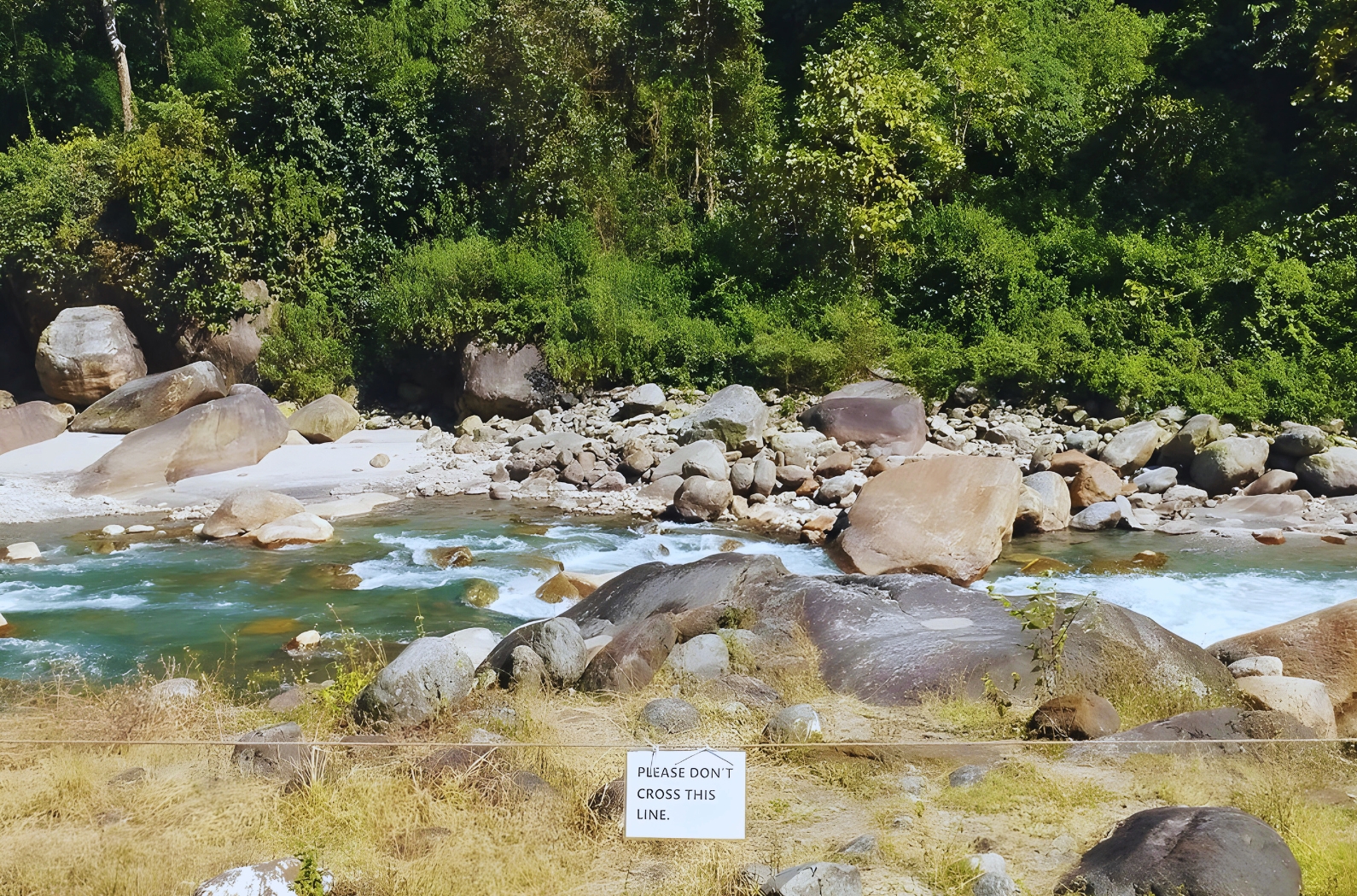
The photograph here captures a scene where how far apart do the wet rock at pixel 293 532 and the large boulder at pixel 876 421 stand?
696 centimetres

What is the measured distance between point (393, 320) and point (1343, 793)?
56.3 feet

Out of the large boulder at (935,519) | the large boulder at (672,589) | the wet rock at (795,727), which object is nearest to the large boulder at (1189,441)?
the large boulder at (935,519)

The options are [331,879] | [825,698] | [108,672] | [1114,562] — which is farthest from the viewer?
[1114,562]

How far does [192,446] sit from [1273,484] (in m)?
14.3

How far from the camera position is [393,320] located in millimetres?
19594

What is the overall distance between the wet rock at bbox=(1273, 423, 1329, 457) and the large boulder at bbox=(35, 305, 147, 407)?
17978 mm

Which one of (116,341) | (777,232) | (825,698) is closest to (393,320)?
(116,341)

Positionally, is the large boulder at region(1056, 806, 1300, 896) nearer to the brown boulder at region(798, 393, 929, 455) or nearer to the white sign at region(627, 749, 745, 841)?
the white sign at region(627, 749, 745, 841)

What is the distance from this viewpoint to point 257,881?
13.1 ft

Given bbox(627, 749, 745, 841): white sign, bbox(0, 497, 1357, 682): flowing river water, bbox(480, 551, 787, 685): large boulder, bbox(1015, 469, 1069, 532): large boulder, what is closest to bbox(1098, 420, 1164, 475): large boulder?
bbox(1015, 469, 1069, 532): large boulder

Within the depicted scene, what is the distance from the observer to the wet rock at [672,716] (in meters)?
5.94

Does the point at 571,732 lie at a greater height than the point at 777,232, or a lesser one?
lesser

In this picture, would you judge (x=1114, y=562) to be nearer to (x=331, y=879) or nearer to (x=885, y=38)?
(x=331, y=879)

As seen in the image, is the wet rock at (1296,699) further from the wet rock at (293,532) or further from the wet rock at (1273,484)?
the wet rock at (293,532)
